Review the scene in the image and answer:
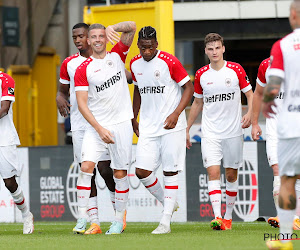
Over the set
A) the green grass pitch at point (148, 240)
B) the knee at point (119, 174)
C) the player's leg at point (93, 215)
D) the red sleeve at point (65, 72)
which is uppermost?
the red sleeve at point (65, 72)

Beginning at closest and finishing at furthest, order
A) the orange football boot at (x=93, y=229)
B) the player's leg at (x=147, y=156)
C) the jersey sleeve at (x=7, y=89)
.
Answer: the player's leg at (x=147, y=156)
the orange football boot at (x=93, y=229)
the jersey sleeve at (x=7, y=89)

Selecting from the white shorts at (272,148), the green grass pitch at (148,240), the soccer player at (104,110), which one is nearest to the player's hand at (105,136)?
the soccer player at (104,110)

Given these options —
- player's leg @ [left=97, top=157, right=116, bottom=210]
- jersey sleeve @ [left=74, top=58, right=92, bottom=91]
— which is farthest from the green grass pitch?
jersey sleeve @ [left=74, top=58, right=92, bottom=91]

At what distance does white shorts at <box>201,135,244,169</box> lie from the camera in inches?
452

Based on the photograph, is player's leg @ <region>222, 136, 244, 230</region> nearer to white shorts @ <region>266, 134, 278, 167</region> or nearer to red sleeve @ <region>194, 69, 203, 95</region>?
white shorts @ <region>266, 134, 278, 167</region>

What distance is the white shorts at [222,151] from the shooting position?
11492 millimetres

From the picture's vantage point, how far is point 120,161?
35.3 feet

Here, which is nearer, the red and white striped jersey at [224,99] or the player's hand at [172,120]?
the player's hand at [172,120]

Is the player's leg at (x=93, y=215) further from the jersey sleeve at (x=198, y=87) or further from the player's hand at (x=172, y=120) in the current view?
the jersey sleeve at (x=198, y=87)

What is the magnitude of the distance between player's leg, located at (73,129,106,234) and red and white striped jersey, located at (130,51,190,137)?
23.3 inches

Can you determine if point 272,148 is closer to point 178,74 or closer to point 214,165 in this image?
point 214,165

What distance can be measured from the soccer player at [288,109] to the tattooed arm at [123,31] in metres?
3.27

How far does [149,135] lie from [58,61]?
52.1 feet

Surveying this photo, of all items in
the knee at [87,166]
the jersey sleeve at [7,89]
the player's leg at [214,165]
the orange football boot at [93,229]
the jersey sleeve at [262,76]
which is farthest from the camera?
the player's leg at [214,165]
